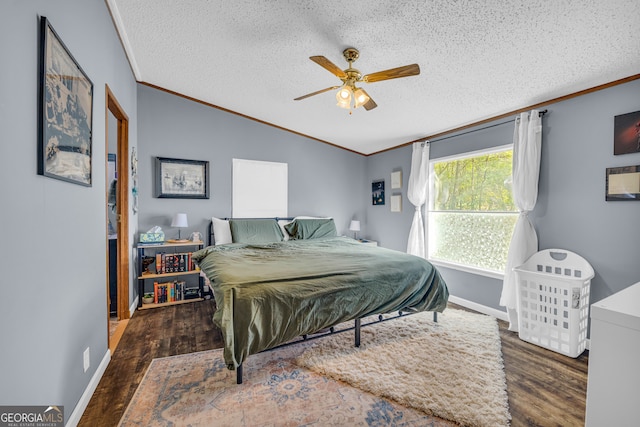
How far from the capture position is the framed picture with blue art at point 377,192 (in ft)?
17.4

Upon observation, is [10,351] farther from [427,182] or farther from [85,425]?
[427,182]

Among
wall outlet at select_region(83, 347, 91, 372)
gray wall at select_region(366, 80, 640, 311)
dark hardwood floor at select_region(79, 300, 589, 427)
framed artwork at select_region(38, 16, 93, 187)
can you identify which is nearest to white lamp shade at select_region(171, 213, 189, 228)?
dark hardwood floor at select_region(79, 300, 589, 427)

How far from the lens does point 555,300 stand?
8.30 feet

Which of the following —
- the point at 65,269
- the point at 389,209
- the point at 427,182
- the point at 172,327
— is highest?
the point at 427,182

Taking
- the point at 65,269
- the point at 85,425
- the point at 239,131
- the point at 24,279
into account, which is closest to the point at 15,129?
the point at 24,279

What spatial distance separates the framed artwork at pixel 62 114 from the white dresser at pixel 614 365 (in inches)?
95.4

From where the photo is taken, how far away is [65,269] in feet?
5.00

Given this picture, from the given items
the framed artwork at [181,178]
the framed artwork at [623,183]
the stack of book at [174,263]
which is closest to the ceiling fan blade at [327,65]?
the framed artwork at [623,183]

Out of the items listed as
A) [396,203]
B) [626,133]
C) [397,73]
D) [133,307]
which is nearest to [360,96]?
[397,73]

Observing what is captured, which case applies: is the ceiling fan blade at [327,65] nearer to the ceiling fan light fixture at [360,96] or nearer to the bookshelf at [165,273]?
the ceiling fan light fixture at [360,96]

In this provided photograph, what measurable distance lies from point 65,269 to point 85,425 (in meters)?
0.92

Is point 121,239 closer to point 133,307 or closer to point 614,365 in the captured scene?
point 133,307

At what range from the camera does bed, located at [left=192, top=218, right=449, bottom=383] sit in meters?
1.88

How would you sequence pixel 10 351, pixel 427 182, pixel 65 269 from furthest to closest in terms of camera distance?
pixel 427 182 < pixel 65 269 < pixel 10 351
